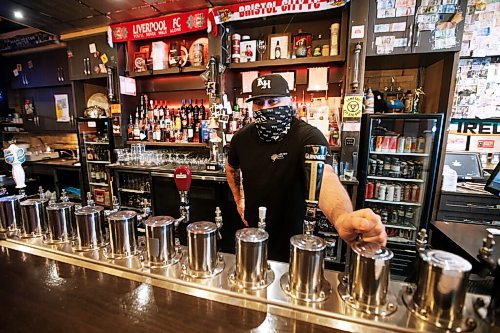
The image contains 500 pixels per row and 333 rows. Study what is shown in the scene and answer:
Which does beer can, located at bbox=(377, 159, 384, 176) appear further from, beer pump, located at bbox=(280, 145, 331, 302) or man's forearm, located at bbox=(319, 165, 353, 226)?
beer pump, located at bbox=(280, 145, 331, 302)

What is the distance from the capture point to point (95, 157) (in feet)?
14.1

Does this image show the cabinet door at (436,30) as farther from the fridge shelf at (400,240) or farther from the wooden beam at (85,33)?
the wooden beam at (85,33)

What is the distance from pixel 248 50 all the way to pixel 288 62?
0.59 meters

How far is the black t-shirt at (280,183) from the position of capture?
1521 millimetres

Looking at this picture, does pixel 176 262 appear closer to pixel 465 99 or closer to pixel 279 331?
pixel 279 331

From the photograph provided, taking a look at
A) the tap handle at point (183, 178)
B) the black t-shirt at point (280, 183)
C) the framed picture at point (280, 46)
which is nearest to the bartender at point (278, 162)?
the black t-shirt at point (280, 183)

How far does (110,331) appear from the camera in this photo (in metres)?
0.71

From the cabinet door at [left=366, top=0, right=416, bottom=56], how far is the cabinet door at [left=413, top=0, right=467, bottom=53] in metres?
0.07

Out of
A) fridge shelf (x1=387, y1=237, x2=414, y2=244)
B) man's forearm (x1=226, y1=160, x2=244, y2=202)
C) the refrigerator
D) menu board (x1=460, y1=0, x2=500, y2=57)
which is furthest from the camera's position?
fridge shelf (x1=387, y1=237, x2=414, y2=244)

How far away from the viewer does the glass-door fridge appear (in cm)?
422

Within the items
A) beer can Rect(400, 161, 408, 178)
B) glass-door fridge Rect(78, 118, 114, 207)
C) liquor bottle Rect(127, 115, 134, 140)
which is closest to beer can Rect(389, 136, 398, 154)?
beer can Rect(400, 161, 408, 178)

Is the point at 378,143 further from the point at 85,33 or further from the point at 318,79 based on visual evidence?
the point at 85,33

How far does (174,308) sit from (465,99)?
12.4ft

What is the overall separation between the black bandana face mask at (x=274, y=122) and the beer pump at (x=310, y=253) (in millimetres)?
780
